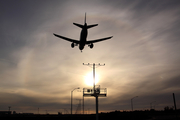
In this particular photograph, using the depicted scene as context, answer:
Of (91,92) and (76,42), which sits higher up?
(76,42)

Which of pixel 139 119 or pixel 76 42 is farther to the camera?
pixel 139 119

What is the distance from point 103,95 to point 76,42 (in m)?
17.8

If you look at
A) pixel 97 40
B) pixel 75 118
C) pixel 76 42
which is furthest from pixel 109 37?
pixel 75 118

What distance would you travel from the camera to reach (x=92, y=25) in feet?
152

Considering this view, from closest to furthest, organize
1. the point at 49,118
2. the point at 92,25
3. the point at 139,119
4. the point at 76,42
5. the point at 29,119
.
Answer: the point at 92,25
the point at 76,42
the point at 29,119
the point at 49,118
the point at 139,119

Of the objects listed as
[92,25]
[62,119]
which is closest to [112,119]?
[62,119]

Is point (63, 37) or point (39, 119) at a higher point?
point (63, 37)

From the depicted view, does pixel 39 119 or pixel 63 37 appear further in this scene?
pixel 39 119

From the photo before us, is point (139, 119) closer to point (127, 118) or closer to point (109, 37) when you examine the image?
point (127, 118)

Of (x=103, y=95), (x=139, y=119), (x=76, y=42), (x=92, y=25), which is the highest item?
(x=92, y=25)

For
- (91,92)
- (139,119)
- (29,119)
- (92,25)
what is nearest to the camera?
(92,25)

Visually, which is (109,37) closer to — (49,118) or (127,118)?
(49,118)

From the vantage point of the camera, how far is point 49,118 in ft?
245

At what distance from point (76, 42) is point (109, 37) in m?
9.20
